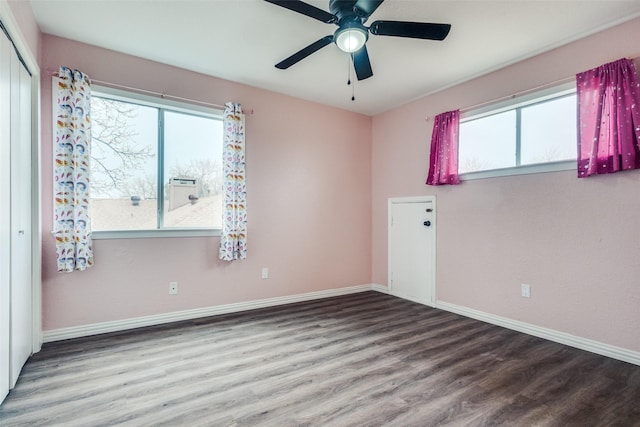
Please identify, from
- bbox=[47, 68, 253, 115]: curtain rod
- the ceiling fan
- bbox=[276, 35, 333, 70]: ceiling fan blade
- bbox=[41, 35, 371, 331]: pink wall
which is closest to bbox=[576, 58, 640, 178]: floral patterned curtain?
the ceiling fan

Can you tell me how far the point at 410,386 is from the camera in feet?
6.68

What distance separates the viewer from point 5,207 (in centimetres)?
184

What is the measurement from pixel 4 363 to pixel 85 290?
3.38ft

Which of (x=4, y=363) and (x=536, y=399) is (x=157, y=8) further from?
(x=536, y=399)

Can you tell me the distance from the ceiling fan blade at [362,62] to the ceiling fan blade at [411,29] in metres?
0.24

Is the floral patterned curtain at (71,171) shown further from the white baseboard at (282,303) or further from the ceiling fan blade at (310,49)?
the ceiling fan blade at (310,49)

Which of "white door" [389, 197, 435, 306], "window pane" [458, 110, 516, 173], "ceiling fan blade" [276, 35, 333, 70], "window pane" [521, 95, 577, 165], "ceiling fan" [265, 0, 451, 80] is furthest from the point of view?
"white door" [389, 197, 435, 306]

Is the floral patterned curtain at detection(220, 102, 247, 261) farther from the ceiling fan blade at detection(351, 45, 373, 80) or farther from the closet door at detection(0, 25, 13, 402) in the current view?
the closet door at detection(0, 25, 13, 402)

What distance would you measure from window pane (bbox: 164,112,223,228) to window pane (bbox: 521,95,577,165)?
126 inches

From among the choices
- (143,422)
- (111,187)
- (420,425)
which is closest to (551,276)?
(420,425)

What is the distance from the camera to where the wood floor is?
1.74 m

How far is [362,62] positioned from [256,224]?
7.08 ft

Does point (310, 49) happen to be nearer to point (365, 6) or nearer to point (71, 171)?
point (365, 6)

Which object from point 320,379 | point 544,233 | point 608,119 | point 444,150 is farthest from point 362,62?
point 320,379
